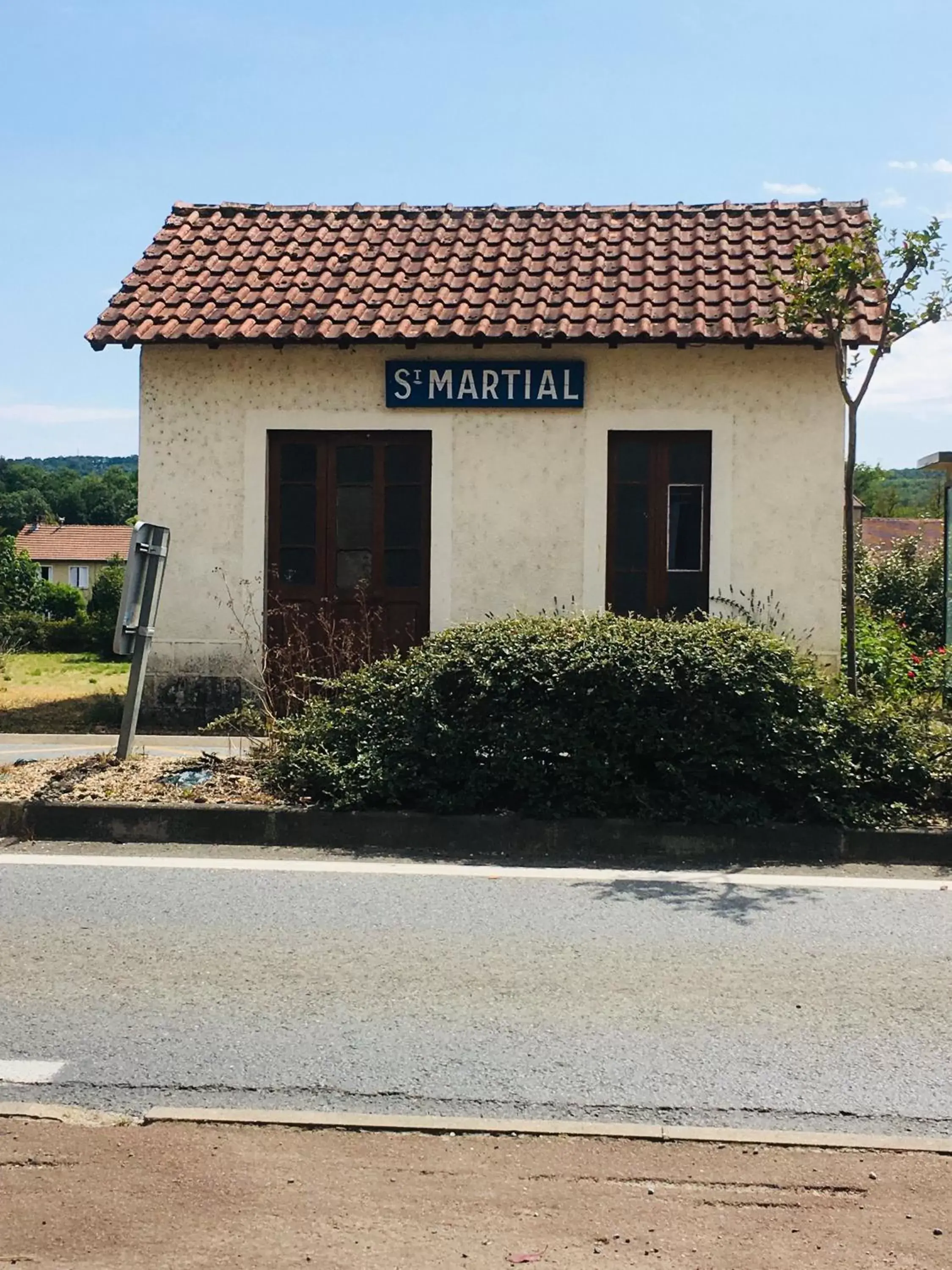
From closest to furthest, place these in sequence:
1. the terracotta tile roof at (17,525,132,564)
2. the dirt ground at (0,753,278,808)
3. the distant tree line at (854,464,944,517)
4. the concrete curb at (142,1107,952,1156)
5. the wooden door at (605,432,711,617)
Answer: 1. the concrete curb at (142,1107,952,1156)
2. the dirt ground at (0,753,278,808)
3. the wooden door at (605,432,711,617)
4. the distant tree line at (854,464,944,517)
5. the terracotta tile roof at (17,525,132,564)

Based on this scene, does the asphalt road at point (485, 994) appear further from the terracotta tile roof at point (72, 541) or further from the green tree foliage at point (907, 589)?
the terracotta tile roof at point (72, 541)

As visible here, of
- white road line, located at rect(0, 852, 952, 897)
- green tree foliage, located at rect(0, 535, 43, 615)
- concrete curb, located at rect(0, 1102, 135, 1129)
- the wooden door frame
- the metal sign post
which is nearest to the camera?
concrete curb, located at rect(0, 1102, 135, 1129)

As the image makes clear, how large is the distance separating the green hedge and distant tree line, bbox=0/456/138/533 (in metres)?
108

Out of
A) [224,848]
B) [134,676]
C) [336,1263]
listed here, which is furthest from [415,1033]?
[134,676]

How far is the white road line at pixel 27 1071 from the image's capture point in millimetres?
4391

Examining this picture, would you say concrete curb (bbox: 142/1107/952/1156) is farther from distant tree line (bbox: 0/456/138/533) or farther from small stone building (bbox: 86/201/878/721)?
distant tree line (bbox: 0/456/138/533)

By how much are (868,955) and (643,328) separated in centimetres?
836

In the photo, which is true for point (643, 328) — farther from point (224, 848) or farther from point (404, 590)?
point (224, 848)

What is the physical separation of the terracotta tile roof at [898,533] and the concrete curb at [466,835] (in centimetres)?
1488

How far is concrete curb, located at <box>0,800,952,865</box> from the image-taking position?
775 centimetres

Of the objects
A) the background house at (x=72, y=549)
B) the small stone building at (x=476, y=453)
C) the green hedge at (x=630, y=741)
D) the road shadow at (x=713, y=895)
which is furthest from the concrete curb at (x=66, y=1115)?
the background house at (x=72, y=549)

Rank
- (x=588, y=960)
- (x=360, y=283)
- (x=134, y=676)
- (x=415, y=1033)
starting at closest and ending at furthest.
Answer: (x=415, y=1033), (x=588, y=960), (x=134, y=676), (x=360, y=283)

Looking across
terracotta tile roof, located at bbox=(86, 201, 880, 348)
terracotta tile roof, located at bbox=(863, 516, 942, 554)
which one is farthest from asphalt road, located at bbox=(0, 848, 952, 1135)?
terracotta tile roof, located at bbox=(863, 516, 942, 554)

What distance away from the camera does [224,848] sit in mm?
7957
